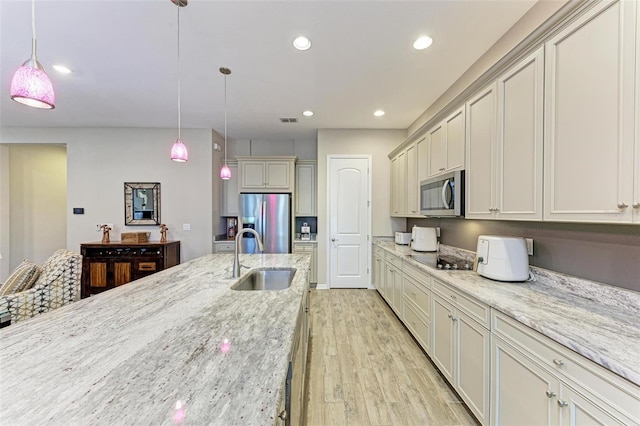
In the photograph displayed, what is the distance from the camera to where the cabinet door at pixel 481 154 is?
1.97m

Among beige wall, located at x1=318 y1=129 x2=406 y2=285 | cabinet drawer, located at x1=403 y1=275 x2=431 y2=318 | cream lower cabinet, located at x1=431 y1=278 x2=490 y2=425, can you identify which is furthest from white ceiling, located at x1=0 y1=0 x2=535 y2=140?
cabinet drawer, located at x1=403 y1=275 x2=431 y2=318

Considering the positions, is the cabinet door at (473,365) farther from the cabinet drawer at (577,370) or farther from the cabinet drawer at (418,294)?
the cabinet drawer at (418,294)

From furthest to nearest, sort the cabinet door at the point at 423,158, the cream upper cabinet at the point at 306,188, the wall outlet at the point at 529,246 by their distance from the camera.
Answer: the cream upper cabinet at the point at 306,188, the cabinet door at the point at 423,158, the wall outlet at the point at 529,246

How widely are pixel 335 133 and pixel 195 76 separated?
2446 mm

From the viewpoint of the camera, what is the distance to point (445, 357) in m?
2.04

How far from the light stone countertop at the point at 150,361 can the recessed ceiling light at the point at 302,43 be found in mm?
2139

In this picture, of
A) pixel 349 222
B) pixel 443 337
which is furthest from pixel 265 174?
pixel 443 337

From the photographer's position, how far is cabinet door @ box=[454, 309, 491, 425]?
154 cm

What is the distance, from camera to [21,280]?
231 cm

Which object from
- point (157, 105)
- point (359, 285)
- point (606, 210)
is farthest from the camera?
point (359, 285)

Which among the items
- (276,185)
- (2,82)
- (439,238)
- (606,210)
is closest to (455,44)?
(606,210)

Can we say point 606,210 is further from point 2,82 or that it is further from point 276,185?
point 2,82

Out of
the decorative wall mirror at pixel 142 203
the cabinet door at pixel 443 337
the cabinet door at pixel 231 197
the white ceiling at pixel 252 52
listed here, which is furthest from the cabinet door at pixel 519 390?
the decorative wall mirror at pixel 142 203

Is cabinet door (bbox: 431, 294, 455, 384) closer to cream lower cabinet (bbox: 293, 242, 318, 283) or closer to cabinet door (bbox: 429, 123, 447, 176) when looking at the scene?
cabinet door (bbox: 429, 123, 447, 176)
